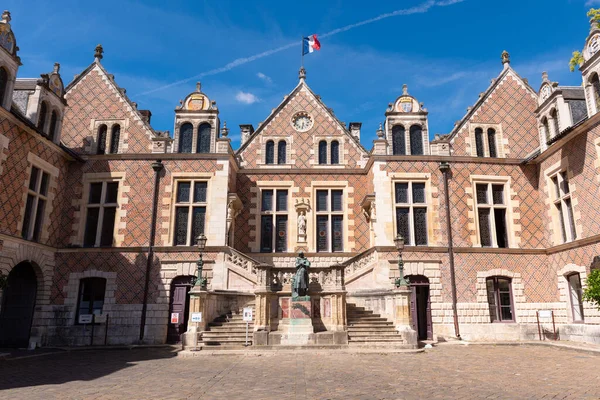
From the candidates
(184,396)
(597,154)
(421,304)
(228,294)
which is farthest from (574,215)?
(184,396)

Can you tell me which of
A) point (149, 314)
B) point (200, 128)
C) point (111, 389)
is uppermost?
point (200, 128)

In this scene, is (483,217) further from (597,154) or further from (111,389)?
(111,389)

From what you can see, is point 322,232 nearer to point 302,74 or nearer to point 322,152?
point 322,152

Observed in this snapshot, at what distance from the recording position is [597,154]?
15.4m

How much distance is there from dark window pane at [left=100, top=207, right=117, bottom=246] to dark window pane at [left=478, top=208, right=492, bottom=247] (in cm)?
1618

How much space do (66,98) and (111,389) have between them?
17.3 m

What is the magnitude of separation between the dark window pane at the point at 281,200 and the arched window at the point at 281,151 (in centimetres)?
164

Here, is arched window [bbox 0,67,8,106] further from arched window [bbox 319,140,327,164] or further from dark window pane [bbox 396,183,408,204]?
dark window pane [bbox 396,183,408,204]

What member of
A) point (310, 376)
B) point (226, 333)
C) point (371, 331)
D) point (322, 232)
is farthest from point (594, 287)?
point (226, 333)

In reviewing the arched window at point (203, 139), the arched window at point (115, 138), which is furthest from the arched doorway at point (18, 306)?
the arched window at point (203, 139)

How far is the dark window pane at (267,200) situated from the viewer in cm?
2087

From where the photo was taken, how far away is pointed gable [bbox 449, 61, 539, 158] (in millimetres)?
20188

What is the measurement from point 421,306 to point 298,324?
23.0 ft

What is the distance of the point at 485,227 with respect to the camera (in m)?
19.3
